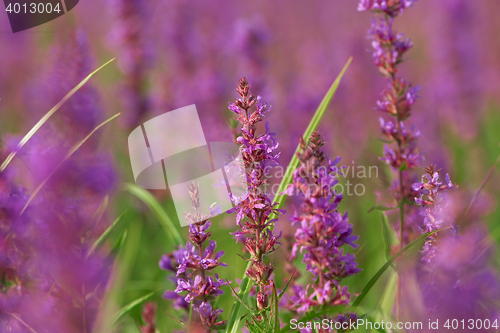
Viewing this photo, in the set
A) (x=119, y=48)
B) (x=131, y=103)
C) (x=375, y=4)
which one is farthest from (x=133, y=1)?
(x=375, y=4)

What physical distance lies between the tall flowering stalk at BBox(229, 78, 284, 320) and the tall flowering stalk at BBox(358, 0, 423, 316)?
2.10 feet

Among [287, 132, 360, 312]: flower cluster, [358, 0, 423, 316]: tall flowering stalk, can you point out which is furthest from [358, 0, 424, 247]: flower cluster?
[287, 132, 360, 312]: flower cluster

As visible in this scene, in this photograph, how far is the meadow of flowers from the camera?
1377 mm

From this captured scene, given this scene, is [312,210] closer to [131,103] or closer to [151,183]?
[151,183]

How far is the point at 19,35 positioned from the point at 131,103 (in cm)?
462

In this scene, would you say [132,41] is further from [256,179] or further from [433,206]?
[433,206]

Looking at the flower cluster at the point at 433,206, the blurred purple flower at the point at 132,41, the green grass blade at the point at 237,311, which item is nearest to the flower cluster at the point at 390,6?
the flower cluster at the point at 433,206

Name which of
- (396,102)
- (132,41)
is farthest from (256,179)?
(132,41)

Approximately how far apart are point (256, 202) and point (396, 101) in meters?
0.89

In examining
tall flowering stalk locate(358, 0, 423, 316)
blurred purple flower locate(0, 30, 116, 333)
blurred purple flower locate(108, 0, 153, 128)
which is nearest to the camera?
blurred purple flower locate(0, 30, 116, 333)

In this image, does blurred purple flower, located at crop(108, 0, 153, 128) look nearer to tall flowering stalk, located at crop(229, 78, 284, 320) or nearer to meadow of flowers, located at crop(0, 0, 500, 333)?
meadow of flowers, located at crop(0, 0, 500, 333)

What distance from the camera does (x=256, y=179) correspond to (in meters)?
1.35

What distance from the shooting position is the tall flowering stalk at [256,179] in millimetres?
1355

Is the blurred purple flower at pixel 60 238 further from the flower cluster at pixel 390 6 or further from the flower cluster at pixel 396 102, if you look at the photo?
the flower cluster at pixel 390 6
